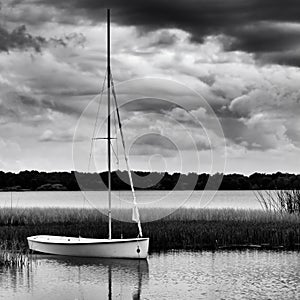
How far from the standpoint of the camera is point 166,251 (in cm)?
2519

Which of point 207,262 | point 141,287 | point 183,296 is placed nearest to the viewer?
point 183,296

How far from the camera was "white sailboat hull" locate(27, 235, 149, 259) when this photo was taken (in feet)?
74.8

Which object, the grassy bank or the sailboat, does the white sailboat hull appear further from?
the grassy bank

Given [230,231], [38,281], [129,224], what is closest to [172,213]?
[129,224]

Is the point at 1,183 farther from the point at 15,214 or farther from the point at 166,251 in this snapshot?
the point at 166,251

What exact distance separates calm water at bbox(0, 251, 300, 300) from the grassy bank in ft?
6.79

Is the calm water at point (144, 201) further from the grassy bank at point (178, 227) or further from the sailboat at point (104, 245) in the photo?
the sailboat at point (104, 245)

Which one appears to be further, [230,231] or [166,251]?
[230,231]

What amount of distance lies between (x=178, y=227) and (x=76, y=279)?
412 inches

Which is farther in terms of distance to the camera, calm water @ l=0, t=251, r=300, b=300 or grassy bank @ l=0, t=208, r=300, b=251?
grassy bank @ l=0, t=208, r=300, b=251

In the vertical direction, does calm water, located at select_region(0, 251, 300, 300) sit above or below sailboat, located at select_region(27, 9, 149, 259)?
below

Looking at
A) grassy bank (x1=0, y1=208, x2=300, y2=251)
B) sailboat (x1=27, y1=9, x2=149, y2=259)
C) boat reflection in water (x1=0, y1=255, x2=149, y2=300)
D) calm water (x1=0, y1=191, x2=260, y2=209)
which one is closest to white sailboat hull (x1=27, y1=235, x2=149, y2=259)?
sailboat (x1=27, y1=9, x2=149, y2=259)

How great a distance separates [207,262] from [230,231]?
5.98m

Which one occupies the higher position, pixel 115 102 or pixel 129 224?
pixel 115 102
